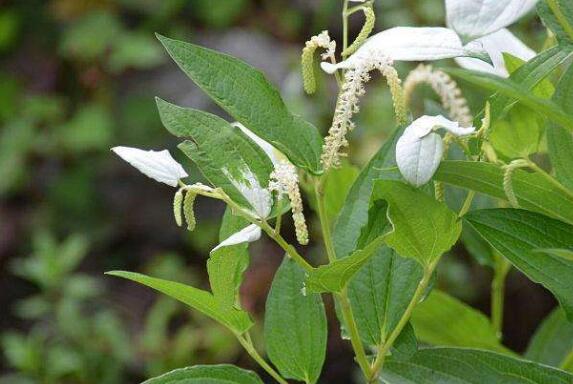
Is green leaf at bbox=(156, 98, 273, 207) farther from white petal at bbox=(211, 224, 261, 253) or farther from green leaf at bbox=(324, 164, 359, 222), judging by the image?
green leaf at bbox=(324, 164, 359, 222)

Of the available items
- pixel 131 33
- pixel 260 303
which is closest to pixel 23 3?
pixel 131 33

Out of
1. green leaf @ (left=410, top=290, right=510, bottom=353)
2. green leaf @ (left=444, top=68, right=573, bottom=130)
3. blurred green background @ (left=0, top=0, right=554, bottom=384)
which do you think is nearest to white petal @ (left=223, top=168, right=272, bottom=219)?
green leaf @ (left=444, top=68, right=573, bottom=130)

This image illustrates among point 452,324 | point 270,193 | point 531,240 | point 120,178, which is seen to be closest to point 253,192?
point 270,193

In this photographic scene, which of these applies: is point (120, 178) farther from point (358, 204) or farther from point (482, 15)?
point (482, 15)

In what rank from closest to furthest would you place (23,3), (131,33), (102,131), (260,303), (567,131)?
(567,131) < (260,303) < (102,131) < (131,33) < (23,3)

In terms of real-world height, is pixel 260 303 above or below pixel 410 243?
below

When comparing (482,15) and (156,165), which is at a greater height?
(482,15)

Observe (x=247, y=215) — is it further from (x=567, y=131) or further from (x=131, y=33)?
(x=131, y=33)
